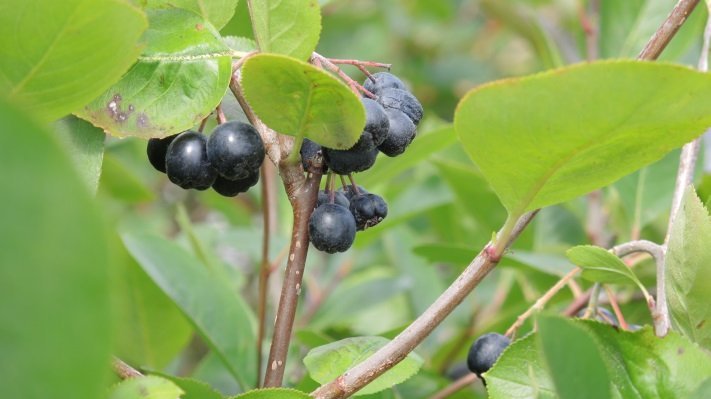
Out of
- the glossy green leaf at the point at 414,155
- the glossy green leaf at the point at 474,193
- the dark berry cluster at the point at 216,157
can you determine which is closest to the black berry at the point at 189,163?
the dark berry cluster at the point at 216,157

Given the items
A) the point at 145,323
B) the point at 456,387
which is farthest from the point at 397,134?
the point at 145,323

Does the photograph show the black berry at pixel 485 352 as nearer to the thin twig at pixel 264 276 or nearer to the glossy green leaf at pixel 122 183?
Answer: the thin twig at pixel 264 276

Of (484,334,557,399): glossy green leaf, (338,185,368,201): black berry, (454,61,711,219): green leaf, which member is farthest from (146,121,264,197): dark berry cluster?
(484,334,557,399): glossy green leaf

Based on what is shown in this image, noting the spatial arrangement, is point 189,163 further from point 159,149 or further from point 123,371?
point 123,371

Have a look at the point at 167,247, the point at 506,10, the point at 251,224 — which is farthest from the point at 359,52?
the point at 167,247

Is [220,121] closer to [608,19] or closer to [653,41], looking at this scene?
[653,41]

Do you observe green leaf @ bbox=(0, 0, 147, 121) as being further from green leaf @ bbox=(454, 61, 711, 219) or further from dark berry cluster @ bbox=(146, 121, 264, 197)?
green leaf @ bbox=(454, 61, 711, 219)

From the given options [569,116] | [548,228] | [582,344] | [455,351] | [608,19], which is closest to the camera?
[582,344]
